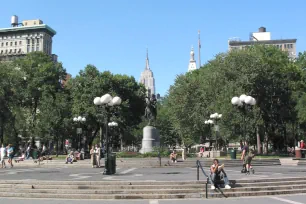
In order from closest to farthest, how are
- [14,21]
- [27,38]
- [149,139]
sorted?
[149,139], [27,38], [14,21]

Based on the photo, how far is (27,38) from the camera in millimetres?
130750

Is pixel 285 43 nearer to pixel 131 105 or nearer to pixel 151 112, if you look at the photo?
pixel 131 105

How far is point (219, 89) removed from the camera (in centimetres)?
4700

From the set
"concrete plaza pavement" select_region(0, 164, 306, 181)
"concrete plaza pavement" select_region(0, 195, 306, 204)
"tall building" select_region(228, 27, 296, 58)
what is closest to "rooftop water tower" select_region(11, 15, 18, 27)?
"tall building" select_region(228, 27, 296, 58)

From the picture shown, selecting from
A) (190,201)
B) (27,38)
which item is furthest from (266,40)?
(190,201)

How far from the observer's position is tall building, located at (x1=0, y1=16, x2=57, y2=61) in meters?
129

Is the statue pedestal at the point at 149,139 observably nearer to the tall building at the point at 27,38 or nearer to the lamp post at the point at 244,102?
the lamp post at the point at 244,102

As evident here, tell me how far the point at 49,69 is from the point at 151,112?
30924mm

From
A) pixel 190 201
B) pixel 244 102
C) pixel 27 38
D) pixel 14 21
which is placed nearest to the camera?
pixel 190 201

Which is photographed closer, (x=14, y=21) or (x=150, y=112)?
(x=150, y=112)

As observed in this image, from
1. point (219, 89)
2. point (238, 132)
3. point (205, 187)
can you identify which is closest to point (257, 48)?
point (219, 89)

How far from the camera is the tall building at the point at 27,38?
5079 inches

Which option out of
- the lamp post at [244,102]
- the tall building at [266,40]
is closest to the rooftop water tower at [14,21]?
the tall building at [266,40]

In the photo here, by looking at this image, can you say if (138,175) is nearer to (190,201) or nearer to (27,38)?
(190,201)
